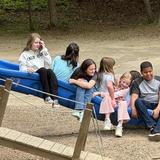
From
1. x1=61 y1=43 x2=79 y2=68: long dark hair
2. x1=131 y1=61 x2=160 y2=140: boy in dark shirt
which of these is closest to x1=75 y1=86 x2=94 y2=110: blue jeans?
Result: x1=61 y1=43 x2=79 y2=68: long dark hair

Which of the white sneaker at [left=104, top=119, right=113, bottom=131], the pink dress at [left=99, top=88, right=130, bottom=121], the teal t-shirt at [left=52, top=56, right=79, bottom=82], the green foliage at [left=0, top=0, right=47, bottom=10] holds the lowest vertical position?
the white sneaker at [left=104, top=119, right=113, bottom=131]

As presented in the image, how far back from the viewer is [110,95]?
6289 mm

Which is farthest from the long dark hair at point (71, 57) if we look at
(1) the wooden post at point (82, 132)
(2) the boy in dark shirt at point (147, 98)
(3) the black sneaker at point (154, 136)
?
(1) the wooden post at point (82, 132)

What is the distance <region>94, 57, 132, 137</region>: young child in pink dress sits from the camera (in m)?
6.21

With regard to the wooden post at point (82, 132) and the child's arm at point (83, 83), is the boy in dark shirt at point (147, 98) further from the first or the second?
the wooden post at point (82, 132)

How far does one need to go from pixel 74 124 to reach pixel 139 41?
9.29 meters

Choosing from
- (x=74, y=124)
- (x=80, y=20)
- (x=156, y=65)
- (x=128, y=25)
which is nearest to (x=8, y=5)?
(x=80, y=20)

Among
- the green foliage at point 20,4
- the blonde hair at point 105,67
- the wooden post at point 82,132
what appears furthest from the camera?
the green foliage at point 20,4

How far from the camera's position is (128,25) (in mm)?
20141

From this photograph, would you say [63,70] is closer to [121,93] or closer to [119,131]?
[121,93]

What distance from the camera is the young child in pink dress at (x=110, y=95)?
621 centimetres

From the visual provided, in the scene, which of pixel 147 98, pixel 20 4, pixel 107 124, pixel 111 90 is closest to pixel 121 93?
pixel 111 90

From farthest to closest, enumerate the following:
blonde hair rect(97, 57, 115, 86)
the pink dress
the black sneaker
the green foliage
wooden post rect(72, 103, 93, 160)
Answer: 1. the green foliage
2. blonde hair rect(97, 57, 115, 86)
3. the pink dress
4. the black sneaker
5. wooden post rect(72, 103, 93, 160)

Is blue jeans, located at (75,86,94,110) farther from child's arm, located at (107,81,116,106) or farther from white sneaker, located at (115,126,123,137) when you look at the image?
white sneaker, located at (115,126,123,137)
